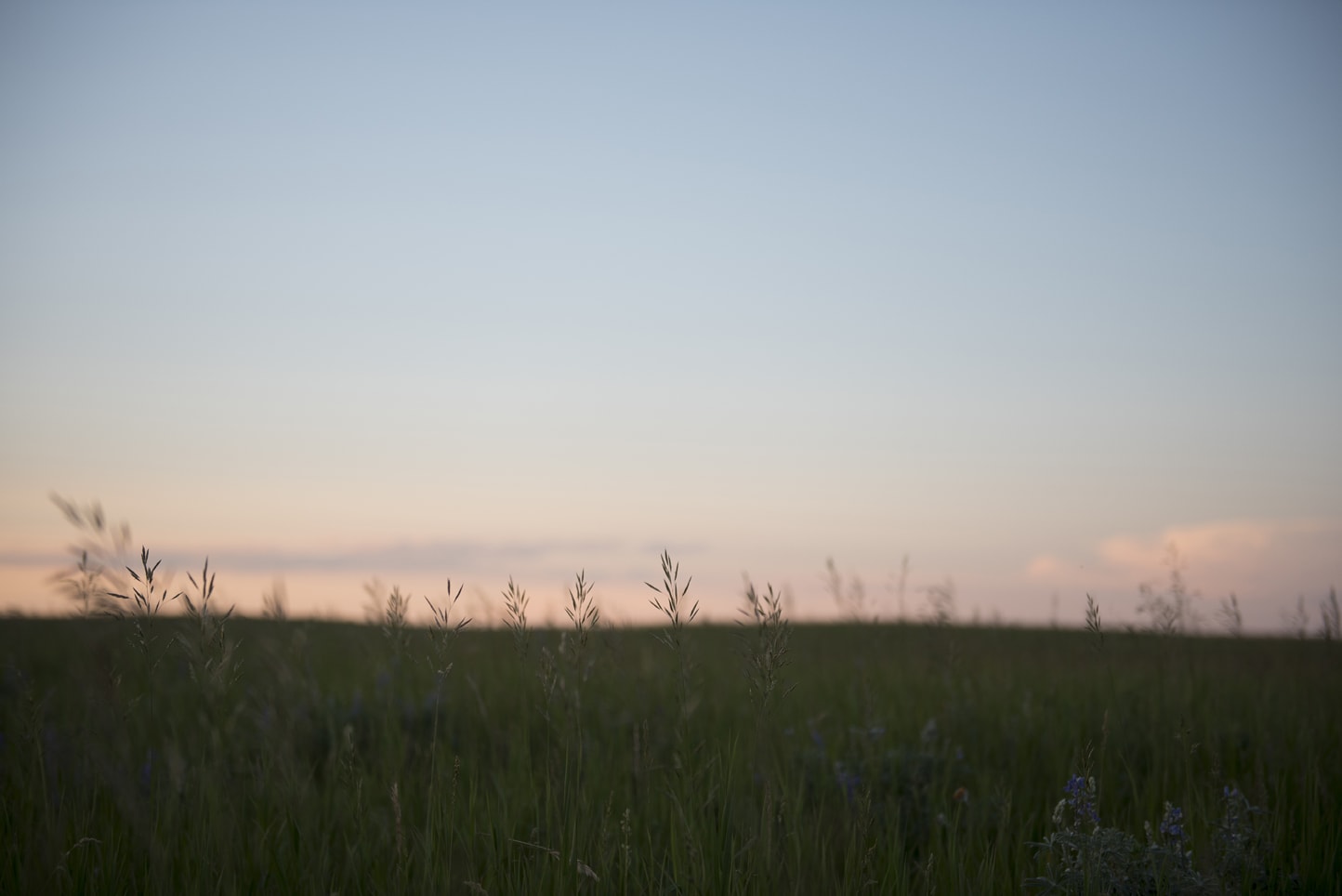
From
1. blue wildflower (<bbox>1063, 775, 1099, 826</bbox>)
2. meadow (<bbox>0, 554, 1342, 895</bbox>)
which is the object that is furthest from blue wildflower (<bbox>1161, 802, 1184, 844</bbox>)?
blue wildflower (<bbox>1063, 775, 1099, 826</bbox>)

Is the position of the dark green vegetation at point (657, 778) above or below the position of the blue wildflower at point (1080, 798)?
below

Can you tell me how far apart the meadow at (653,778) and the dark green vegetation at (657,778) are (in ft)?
0.08

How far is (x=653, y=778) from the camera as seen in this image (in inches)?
171

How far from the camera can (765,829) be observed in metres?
2.75

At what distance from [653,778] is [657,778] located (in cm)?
3

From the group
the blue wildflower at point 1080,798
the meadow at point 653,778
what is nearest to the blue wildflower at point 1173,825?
the meadow at point 653,778

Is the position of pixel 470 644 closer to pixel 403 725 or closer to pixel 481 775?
pixel 403 725

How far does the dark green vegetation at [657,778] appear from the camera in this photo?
2.85 metres

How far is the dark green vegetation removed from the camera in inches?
112

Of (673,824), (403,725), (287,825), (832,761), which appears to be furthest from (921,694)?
(287,825)

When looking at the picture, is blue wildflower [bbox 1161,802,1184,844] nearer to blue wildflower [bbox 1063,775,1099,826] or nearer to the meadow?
the meadow

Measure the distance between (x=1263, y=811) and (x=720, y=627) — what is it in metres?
15.1

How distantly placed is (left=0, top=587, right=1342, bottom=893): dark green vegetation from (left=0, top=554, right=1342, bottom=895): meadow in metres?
0.02

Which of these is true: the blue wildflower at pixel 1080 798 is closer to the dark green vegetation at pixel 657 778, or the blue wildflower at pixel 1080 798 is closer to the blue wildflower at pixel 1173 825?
the dark green vegetation at pixel 657 778
